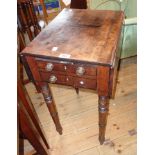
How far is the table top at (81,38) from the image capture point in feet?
3.05

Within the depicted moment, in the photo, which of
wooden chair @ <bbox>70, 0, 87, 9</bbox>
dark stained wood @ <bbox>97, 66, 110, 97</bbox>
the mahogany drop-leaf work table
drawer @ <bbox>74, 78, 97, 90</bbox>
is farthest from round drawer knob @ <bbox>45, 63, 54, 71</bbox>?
wooden chair @ <bbox>70, 0, 87, 9</bbox>

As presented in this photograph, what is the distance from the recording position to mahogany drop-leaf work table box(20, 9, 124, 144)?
3.02 feet

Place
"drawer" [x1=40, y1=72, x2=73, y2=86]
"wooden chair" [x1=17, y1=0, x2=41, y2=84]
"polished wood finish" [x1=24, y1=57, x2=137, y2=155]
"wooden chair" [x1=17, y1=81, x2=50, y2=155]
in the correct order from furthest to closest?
1. "wooden chair" [x1=17, y1=0, x2=41, y2=84]
2. "polished wood finish" [x1=24, y1=57, x2=137, y2=155]
3. "drawer" [x1=40, y1=72, x2=73, y2=86]
4. "wooden chair" [x1=17, y1=81, x2=50, y2=155]

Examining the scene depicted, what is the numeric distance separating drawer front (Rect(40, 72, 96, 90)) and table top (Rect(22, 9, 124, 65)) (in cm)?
13

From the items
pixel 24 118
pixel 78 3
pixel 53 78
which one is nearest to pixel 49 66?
pixel 53 78

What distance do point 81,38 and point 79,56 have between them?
0.19 m

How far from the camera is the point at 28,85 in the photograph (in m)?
2.01

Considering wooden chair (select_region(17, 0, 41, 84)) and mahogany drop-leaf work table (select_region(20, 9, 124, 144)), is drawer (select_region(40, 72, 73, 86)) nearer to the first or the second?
mahogany drop-leaf work table (select_region(20, 9, 124, 144))

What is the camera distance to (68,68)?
976 millimetres

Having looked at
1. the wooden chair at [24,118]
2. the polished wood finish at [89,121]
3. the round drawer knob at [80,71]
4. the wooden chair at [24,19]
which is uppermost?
the wooden chair at [24,19]

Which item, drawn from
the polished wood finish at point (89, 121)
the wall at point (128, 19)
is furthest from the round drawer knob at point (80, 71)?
the wall at point (128, 19)

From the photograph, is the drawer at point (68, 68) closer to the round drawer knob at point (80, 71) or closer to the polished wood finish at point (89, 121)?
the round drawer knob at point (80, 71)
